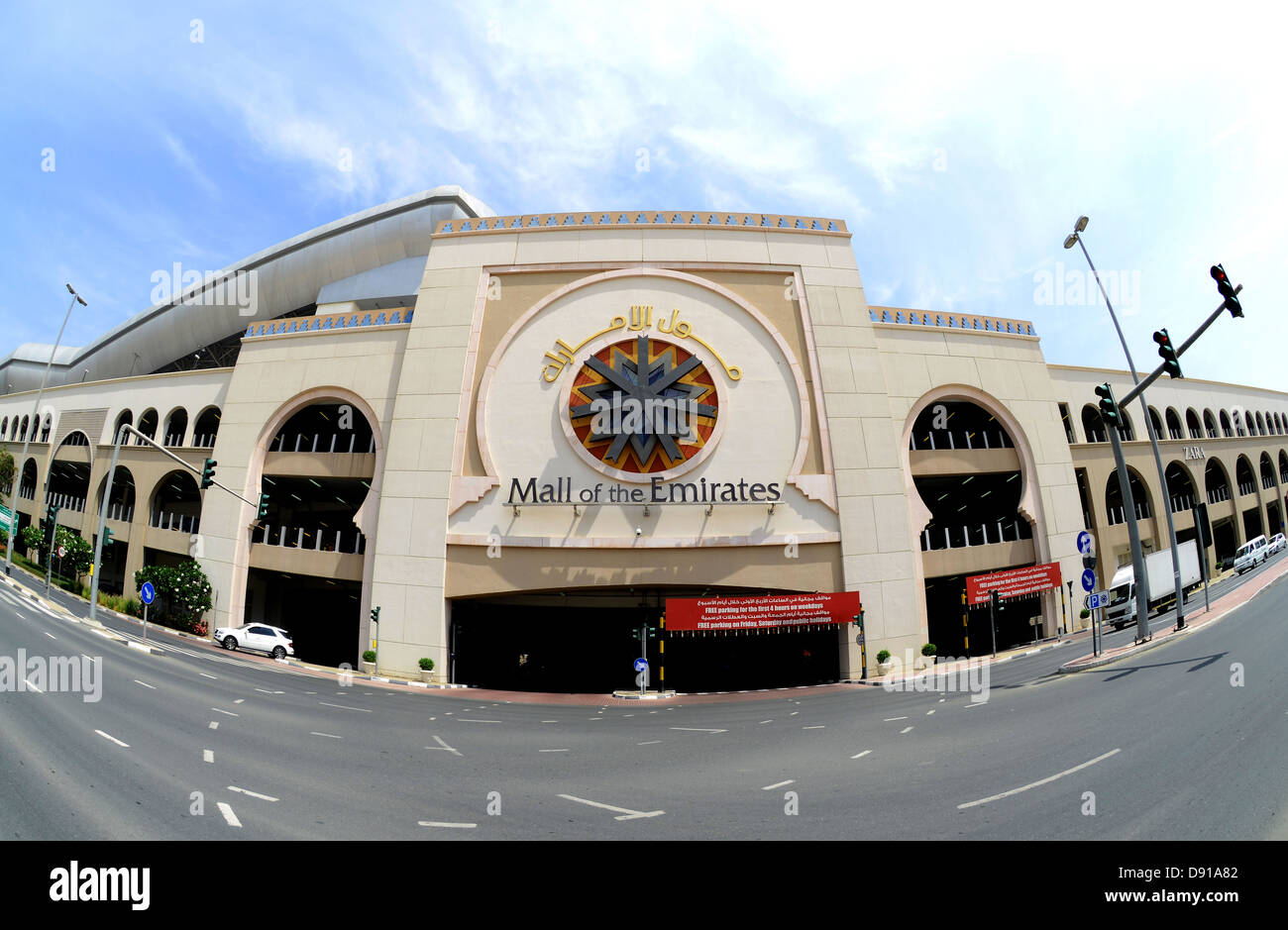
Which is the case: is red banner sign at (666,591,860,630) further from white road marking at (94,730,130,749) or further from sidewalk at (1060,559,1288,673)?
white road marking at (94,730,130,749)

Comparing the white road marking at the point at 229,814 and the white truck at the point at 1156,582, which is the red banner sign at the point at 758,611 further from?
the white road marking at the point at 229,814

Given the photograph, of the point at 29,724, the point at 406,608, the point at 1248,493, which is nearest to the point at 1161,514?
the point at 1248,493

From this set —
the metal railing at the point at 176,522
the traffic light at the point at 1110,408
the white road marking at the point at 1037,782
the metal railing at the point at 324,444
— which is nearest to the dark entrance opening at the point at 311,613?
the metal railing at the point at 176,522

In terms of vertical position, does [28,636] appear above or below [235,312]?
below

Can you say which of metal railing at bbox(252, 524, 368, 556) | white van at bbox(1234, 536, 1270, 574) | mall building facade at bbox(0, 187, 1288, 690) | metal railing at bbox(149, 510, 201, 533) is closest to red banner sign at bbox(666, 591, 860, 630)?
mall building facade at bbox(0, 187, 1288, 690)

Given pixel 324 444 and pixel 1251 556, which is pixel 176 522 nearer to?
pixel 324 444

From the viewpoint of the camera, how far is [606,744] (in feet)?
40.1

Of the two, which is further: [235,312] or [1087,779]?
[235,312]

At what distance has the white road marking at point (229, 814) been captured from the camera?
20.7 ft

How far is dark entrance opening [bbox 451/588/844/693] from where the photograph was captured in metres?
25.1

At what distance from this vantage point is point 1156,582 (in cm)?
2184

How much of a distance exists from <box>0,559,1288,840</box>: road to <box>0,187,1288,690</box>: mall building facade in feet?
27.1

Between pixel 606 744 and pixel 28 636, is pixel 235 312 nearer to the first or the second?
pixel 28 636

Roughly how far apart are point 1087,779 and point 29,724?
17.0 m
